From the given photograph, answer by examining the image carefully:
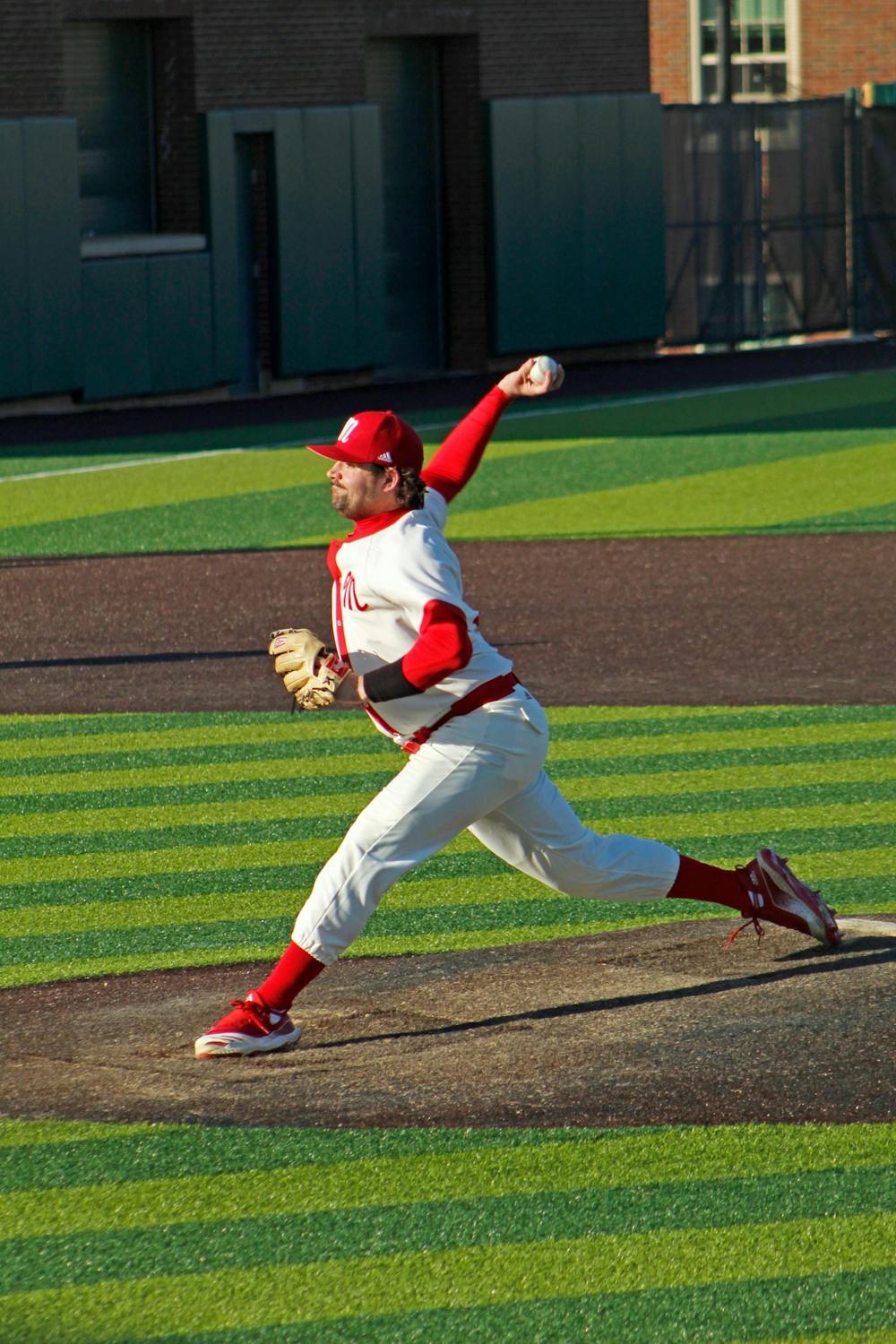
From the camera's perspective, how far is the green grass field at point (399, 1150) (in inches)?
183

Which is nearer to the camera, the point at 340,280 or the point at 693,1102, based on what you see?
the point at 693,1102

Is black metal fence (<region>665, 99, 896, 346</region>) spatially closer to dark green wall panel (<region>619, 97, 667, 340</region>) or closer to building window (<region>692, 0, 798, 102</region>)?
dark green wall panel (<region>619, 97, 667, 340</region>)

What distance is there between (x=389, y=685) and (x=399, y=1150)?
1.20 m

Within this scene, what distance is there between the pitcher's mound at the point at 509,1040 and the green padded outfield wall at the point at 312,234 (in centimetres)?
2287

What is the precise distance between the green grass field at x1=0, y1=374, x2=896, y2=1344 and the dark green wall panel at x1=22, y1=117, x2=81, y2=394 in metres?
16.1

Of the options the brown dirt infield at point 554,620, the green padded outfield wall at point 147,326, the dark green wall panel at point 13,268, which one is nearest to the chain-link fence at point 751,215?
the green padded outfield wall at point 147,326

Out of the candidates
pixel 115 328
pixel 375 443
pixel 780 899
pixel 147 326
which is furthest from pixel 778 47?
pixel 375 443

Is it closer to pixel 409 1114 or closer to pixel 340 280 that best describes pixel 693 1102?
pixel 409 1114

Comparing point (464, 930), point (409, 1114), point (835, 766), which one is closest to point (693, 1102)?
point (409, 1114)

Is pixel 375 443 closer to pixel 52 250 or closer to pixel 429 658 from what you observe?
pixel 429 658

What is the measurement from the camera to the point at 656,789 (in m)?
9.87

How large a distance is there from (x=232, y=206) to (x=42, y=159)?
326 cm

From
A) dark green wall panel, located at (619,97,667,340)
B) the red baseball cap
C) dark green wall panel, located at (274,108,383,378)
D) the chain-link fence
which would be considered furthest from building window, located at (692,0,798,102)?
the red baseball cap

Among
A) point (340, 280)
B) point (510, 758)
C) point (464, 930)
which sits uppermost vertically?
point (340, 280)
